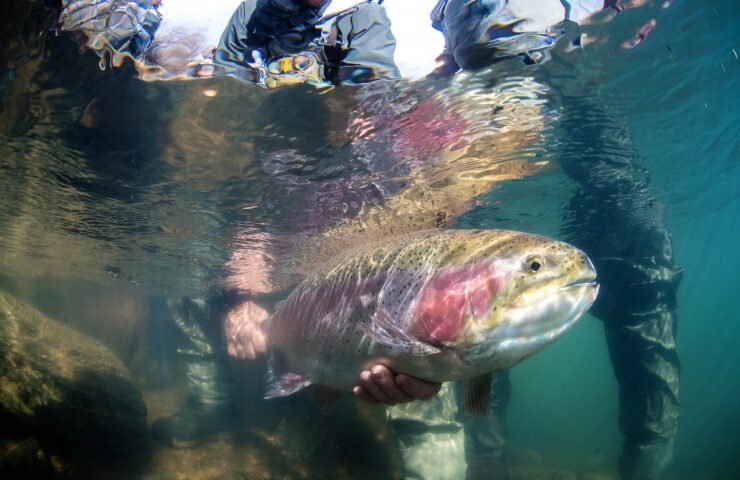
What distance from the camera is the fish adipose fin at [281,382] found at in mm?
4289

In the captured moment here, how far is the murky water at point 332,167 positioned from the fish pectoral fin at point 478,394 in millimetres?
4677

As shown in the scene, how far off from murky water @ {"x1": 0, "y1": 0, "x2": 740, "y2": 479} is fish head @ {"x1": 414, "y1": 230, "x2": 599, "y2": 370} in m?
3.90

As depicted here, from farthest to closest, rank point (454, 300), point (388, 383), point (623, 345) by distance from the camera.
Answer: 1. point (623, 345)
2. point (388, 383)
3. point (454, 300)

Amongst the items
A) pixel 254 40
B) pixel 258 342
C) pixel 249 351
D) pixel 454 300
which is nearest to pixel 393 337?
pixel 454 300

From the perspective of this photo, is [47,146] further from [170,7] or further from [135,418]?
[135,418]

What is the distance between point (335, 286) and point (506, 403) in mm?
11478

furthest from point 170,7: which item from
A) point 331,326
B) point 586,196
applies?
point 586,196

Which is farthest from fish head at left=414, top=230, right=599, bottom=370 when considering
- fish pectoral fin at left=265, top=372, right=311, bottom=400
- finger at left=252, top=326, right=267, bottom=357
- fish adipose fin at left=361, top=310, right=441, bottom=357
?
finger at left=252, top=326, right=267, bottom=357

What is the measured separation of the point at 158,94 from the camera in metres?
5.93

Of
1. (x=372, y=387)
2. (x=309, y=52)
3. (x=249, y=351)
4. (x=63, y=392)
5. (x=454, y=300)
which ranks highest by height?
(x=309, y=52)

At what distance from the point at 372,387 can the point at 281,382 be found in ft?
5.66

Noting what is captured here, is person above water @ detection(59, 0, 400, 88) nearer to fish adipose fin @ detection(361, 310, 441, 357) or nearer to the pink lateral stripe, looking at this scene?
the pink lateral stripe

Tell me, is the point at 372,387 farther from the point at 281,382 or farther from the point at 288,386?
the point at 281,382

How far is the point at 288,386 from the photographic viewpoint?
4.50 meters
